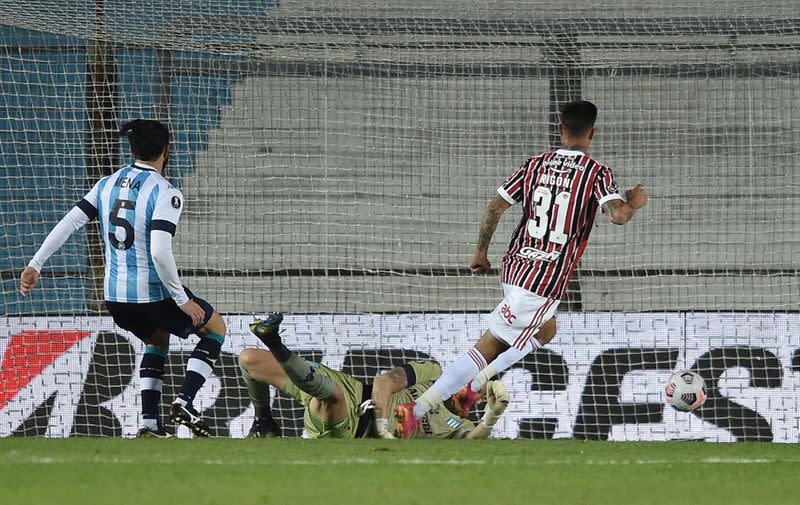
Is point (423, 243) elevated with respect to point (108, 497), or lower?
elevated

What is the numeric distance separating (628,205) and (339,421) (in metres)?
1.75

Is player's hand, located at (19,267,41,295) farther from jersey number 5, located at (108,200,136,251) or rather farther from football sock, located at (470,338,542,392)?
football sock, located at (470,338,542,392)

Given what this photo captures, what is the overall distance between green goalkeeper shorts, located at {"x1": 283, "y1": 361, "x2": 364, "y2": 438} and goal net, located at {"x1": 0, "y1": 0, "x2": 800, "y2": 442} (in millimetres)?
1710

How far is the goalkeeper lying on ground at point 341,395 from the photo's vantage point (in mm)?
5258

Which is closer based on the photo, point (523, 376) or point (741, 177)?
point (523, 376)

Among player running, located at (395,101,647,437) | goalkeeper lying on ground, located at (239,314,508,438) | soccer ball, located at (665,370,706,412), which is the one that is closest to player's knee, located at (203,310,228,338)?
goalkeeper lying on ground, located at (239,314,508,438)

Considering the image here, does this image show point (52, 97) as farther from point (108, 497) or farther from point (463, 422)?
point (108, 497)

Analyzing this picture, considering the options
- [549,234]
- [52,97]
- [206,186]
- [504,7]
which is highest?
[504,7]

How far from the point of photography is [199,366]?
18.1ft

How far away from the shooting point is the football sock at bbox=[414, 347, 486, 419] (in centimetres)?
505

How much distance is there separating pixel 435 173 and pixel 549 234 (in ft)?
11.2

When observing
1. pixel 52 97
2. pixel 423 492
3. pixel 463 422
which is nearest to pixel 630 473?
pixel 423 492

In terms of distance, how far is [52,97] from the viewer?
8258 mm

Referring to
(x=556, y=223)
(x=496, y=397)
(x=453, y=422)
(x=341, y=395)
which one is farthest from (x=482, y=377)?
(x=556, y=223)
